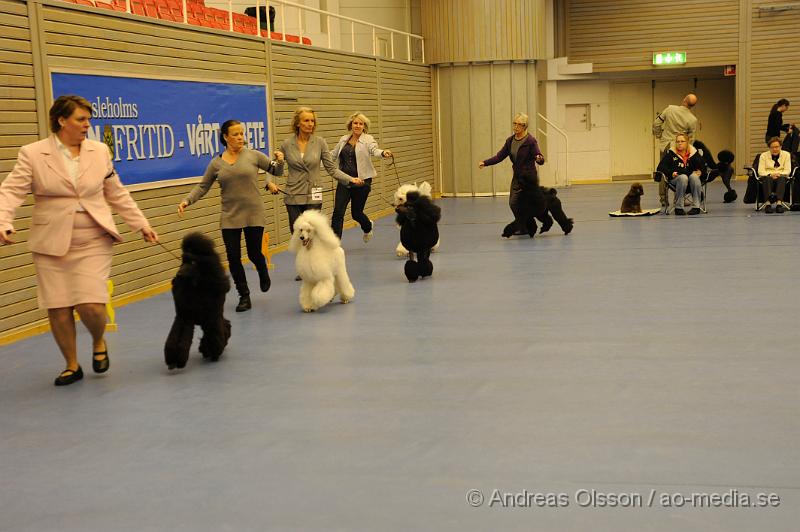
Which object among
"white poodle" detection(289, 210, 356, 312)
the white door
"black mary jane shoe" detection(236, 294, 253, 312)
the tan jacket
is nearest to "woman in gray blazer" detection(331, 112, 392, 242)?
"black mary jane shoe" detection(236, 294, 253, 312)

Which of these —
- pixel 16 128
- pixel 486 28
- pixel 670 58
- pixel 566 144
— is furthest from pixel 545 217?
pixel 670 58

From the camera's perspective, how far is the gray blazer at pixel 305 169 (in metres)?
8.92

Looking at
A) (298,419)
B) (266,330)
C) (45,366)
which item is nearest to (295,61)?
(266,330)

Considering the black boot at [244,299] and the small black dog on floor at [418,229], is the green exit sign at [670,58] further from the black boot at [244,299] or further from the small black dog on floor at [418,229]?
the black boot at [244,299]

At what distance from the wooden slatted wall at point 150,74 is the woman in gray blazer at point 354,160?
124 centimetres

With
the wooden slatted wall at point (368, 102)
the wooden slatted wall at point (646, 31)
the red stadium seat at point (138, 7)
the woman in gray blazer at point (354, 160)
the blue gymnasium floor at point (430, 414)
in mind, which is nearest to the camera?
the blue gymnasium floor at point (430, 414)

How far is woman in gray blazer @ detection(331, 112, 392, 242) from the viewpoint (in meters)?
10.8

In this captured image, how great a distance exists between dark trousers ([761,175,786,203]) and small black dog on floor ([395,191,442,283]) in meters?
6.69

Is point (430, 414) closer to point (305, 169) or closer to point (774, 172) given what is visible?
point (305, 169)

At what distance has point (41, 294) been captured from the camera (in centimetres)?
534

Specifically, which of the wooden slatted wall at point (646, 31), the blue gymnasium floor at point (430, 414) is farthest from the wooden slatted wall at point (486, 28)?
the blue gymnasium floor at point (430, 414)

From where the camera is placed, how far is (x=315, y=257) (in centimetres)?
741

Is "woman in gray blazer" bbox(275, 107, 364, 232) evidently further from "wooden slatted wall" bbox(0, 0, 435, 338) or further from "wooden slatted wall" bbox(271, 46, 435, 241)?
"wooden slatted wall" bbox(271, 46, 435, 241)

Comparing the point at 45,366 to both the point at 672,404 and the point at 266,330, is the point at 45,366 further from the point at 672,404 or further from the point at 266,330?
the point at 672,404
